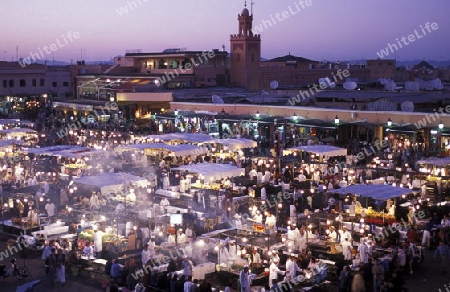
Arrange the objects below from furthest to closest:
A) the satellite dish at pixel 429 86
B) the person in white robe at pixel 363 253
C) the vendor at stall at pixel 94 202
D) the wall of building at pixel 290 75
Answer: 1. the wall of building at pixel 290 75
2. the satellite dish at pixel 429 86
3. the vendor at stall at pixel 94 202
4. the person in white robe at pixel 363 253

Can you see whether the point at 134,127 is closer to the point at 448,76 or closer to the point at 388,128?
the point at 388,128

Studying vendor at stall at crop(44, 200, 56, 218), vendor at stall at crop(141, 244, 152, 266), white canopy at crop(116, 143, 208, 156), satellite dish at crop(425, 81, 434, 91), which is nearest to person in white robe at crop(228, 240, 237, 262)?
vendor at stall at crop(141, 244, 152, 266)

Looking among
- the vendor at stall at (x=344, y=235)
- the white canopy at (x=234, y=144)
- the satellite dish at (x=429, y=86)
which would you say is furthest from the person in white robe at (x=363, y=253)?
the satellite dish at (x=429, y=86)

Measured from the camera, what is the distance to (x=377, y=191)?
15.9 m

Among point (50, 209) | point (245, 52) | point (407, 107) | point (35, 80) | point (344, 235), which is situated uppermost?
point (245, 52)

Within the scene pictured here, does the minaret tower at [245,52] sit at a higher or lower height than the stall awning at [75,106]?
higher

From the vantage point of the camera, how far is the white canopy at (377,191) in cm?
1555

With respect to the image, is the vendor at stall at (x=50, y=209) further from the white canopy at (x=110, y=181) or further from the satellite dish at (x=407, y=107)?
the satellite dish at (x=407, y=107)

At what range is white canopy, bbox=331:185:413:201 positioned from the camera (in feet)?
51.0

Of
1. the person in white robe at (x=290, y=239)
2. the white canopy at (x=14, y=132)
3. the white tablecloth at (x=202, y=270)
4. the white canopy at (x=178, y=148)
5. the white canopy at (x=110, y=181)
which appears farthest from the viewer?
the white canopy at (x=14, y=132)

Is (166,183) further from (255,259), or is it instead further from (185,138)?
(255,259)

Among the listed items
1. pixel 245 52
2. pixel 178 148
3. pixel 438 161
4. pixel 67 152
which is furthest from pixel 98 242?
pixel 245 52

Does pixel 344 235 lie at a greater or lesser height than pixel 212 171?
lesser

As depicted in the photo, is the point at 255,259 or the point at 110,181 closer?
the point at 255,259
